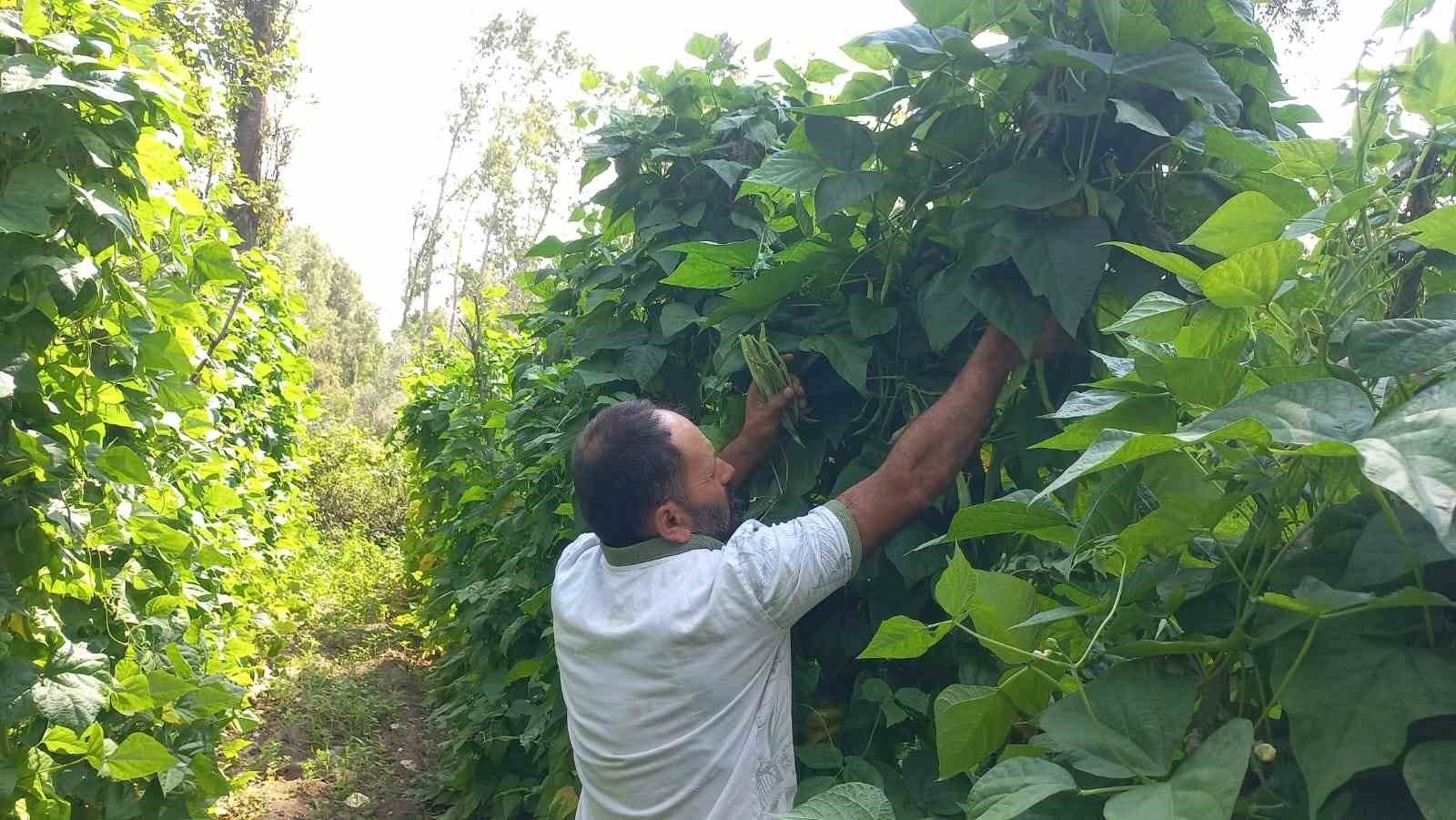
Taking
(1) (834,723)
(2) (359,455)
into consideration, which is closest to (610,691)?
(1) (834,723)

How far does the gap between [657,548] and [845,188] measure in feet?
2.22

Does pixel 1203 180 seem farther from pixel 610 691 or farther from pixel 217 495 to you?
pixel 217 495

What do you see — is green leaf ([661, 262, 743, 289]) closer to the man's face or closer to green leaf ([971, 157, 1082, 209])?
the man's face

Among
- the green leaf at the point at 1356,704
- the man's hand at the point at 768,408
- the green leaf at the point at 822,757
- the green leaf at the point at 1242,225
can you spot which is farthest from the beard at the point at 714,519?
the green leaf at the point at 1356,704

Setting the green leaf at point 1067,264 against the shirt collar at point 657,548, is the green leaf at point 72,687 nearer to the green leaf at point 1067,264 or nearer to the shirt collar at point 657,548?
the shirt collar at point 657,548

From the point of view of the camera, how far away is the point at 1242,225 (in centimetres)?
89

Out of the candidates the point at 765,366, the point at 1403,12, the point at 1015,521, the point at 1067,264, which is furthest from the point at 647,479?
the point at 1403,12

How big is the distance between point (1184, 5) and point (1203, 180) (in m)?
0.23

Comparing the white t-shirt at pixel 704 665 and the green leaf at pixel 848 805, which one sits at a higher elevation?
the green leaf at pixel 848 805

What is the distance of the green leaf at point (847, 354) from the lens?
161cm

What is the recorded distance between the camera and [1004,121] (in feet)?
4.94

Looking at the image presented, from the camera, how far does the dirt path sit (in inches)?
189

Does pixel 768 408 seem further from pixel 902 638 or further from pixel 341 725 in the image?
pixel 341 725

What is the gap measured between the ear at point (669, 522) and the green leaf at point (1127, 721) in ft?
3.26
